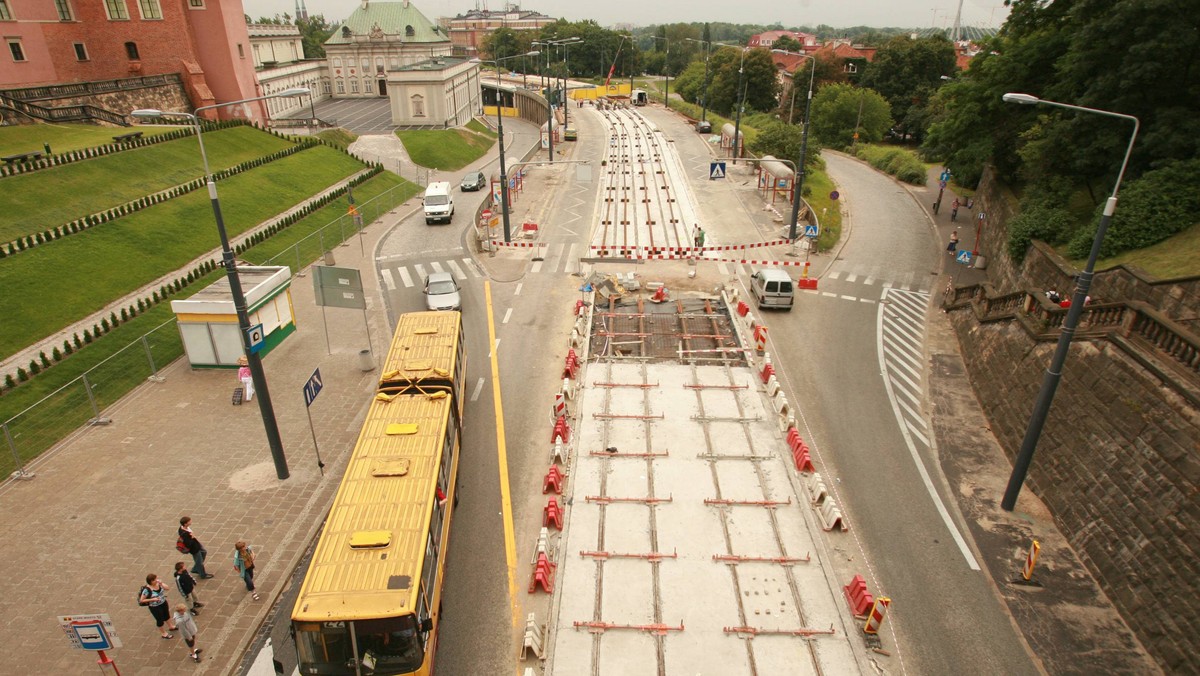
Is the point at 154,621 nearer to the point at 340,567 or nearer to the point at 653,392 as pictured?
the point at 340,567

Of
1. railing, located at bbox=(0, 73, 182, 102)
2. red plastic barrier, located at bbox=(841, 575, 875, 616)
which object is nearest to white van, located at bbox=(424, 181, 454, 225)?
railing, located at bbox=(0, 73, 182, 102)

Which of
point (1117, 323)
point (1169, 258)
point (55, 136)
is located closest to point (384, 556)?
point (1117, 323)

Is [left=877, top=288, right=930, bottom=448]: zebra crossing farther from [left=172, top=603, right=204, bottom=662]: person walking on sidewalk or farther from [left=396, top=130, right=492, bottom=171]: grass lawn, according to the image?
[left=396, top=130, right=492, bottom=171]: grass lawn

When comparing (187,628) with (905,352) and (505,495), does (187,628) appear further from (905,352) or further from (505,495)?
(905,352)

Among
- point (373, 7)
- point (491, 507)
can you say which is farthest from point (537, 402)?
point (373, 7)

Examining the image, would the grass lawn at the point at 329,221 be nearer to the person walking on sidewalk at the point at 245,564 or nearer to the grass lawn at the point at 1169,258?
the person walking on sidewalk at the point at 245,564
